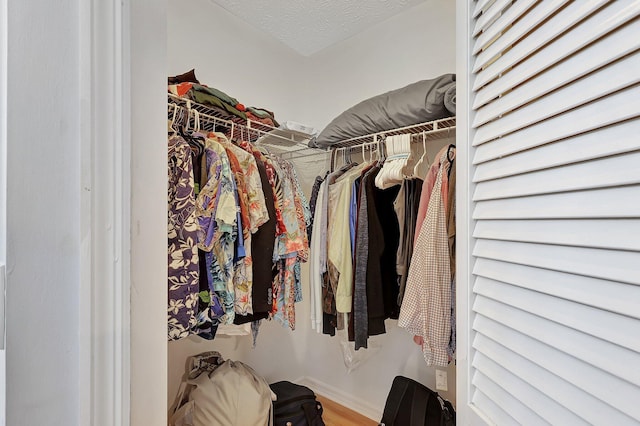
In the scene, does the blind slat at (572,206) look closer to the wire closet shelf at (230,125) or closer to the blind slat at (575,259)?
the blind slat at (575,259)

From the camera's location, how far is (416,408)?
4.75 feet

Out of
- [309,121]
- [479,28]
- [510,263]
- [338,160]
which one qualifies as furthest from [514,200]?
[309,121]

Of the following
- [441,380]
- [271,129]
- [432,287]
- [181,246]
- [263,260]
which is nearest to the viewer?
[181,246]

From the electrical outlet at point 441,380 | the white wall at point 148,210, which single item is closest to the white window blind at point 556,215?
the white wall at point 148,210

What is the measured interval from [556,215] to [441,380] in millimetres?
1417

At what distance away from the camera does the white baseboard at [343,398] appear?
193 centimetres

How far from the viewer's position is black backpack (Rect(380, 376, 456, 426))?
4.61ft

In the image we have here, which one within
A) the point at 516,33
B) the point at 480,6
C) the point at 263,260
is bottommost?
the point at 263,260

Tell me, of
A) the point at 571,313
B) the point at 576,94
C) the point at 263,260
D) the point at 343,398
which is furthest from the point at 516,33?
the point at 343,398

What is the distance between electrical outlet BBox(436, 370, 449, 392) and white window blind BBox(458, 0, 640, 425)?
3.61 feet

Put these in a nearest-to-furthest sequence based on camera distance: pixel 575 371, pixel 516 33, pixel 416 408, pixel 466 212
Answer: pixel 575 371 < pixel 516 33 < pixel 466 212 < pixel 416 408

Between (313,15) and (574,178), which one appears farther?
(313,15)

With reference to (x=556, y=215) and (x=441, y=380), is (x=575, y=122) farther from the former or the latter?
(x=441, y=380)

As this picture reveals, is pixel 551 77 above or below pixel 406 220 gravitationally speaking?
above
